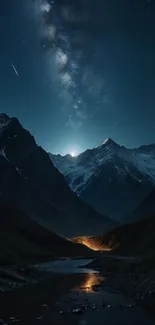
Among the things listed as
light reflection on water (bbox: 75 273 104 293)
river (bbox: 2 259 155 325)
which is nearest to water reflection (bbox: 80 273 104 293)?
light reflection on water (bbox: 75 273 104 293)

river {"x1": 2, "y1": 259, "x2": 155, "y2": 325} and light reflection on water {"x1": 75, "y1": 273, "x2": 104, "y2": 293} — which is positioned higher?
light reflection on water {"x1": 75, "y1": 273, "x2": 104, "y2": 293}

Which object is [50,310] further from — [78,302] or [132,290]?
[132,290]

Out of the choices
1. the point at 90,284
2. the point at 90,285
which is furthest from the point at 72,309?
the point at 90,284

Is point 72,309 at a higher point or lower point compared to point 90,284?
lower

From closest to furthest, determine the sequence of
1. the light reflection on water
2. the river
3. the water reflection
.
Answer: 1. the river
2. the light reflection on water
3. the water reflection

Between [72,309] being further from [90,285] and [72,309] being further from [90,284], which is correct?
[90,284]

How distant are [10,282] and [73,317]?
30.1 m

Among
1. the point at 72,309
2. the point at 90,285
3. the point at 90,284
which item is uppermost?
the point at 90,284

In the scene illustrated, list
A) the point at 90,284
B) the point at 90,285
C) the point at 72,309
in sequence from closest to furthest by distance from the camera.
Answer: the point at 72,309
the point at 90,285
the point at 90,284

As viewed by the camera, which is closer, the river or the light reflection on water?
the river

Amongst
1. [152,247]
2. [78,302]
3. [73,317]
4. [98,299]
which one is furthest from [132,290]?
[152,247]

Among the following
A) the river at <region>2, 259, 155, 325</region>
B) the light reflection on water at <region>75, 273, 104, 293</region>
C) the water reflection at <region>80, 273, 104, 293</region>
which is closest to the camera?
the river at <region>2, 259, 155, 325</region>

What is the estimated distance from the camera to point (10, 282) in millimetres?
64938

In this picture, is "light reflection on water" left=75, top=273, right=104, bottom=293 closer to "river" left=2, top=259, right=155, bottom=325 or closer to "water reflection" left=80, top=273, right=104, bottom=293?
"water reflection" left=80, top=273, right=104, bottom=293
